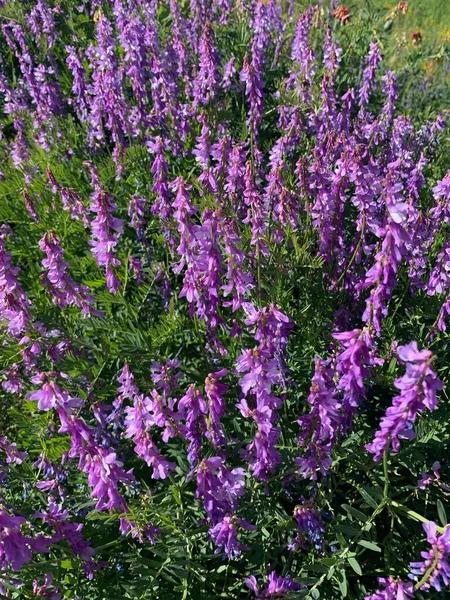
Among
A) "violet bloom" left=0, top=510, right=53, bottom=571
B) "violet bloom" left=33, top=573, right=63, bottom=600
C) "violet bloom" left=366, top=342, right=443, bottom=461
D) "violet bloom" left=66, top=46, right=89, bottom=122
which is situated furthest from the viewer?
"violet bloom" left=66, top=46, right=89, bottom=122

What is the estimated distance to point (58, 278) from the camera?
2350mm

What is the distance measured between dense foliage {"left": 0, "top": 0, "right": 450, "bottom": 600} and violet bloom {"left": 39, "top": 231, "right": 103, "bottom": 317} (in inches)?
0.5

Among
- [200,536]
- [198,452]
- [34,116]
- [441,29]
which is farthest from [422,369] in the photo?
[441,29]

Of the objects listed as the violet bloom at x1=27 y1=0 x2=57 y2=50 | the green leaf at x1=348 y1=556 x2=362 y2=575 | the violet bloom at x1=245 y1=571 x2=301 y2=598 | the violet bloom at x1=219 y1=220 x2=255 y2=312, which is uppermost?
the violet bloom at x1=27 y1=0 x2=57 y2=50

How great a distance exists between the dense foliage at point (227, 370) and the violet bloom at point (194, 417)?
0.05 ft

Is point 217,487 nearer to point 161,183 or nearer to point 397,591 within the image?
point 397,591

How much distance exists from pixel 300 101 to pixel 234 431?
7.50 feet

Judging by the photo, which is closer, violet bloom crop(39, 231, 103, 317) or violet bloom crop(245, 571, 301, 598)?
violet bloom crop(245, 571, 301, 598)

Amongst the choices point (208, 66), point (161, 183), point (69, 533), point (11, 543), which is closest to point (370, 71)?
point (208, 66)

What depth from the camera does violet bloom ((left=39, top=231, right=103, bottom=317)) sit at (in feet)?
7.38

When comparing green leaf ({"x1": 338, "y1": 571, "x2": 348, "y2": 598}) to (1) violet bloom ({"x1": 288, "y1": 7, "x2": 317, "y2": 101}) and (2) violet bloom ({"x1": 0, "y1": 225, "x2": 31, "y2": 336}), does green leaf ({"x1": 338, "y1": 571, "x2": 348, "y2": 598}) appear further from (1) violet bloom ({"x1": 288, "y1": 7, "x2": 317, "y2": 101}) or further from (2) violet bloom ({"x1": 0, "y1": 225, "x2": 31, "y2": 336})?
(1) violet bloom ({"x1": 288, "y1": 7, "x2": 317, "y2": 101})

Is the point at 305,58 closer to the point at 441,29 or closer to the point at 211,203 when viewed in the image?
the point at 211,203

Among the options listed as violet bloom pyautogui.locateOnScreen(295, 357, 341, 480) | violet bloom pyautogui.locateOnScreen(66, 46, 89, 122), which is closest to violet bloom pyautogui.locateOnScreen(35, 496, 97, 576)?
violet bloom pyautogui.locateOnScreen(295, 357, 341, 480)

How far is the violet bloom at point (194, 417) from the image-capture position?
1.90 meters
